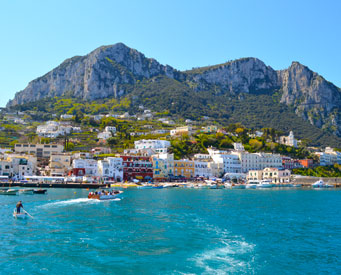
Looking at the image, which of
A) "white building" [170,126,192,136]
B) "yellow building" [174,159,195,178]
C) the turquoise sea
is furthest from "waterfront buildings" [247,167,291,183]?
the turquoise sea

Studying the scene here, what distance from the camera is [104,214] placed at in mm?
40688

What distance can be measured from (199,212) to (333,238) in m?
17.7

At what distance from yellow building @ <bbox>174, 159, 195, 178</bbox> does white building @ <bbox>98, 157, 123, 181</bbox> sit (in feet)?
71.3

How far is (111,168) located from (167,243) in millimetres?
86272

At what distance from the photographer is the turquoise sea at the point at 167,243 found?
2109 cm

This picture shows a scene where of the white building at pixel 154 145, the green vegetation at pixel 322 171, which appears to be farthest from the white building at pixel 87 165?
the green vegetation at pixel 322 171

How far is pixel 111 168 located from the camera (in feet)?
364

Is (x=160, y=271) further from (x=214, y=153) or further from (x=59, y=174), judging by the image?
(x=214, y=153)

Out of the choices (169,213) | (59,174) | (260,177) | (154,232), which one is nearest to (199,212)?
(169,213)

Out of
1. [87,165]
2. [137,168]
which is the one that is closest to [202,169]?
[137,168]

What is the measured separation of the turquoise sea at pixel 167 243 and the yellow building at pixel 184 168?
Answer: 83501mm

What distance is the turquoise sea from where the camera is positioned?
2109 cm

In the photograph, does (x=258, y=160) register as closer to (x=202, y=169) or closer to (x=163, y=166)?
(x=202, y=169)

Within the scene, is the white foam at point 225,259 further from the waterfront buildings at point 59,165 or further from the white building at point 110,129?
the white building at point 110,129
